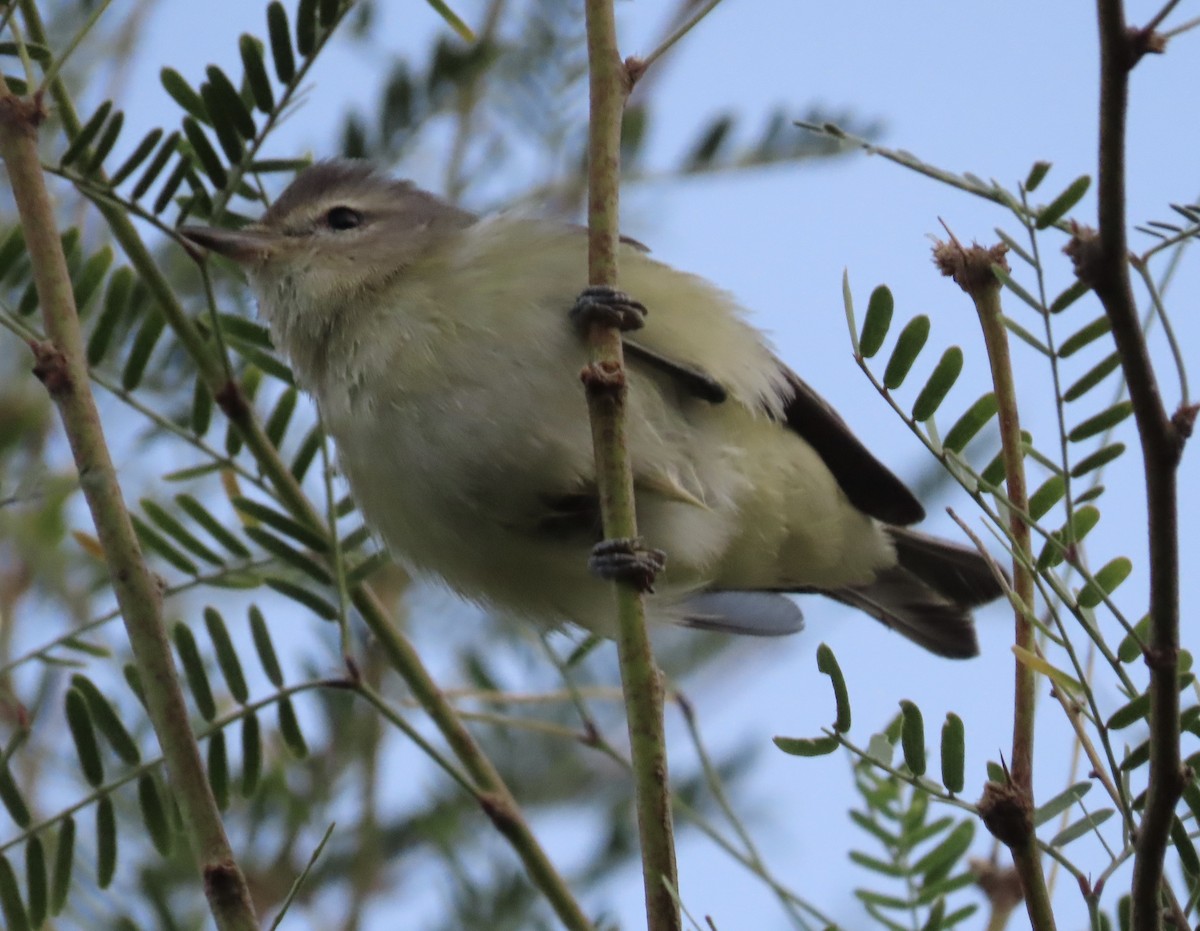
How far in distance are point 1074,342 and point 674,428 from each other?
1.68m

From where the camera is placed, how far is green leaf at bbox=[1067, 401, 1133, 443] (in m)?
1.51

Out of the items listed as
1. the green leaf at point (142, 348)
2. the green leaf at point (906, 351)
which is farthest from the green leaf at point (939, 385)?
the green leaf at point (142, 348)

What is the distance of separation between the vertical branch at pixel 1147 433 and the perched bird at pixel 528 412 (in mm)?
1491

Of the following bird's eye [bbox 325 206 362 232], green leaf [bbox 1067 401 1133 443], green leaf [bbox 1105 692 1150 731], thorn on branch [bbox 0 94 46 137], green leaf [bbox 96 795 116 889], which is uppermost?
bird's eye [bbox 325 206 362 232]

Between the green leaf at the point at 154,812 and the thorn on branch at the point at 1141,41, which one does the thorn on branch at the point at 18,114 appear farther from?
the thorn on branch at the point at 1141,41

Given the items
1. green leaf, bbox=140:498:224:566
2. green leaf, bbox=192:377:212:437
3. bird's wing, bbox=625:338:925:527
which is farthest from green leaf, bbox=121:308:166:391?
bird's wing, bbox=625:338:925:527

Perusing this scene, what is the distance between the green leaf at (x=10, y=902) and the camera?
1.97m

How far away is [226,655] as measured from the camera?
2326 millimetres

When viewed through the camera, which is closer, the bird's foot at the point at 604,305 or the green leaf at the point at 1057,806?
the green leaf at the point at 1057,806

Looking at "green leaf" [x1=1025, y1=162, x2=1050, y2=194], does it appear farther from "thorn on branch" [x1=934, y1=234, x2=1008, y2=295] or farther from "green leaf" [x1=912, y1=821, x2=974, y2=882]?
"green leaf" [x1=912, y1=821, x2=974, y2=882]

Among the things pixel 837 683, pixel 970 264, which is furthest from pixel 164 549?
pixel 970 264

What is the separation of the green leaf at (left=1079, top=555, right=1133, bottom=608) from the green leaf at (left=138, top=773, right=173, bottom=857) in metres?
1.31

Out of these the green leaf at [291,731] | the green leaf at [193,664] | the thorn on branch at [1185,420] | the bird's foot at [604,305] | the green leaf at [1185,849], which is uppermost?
the bird's foot at [604,305]

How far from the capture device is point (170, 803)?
2254 mm
